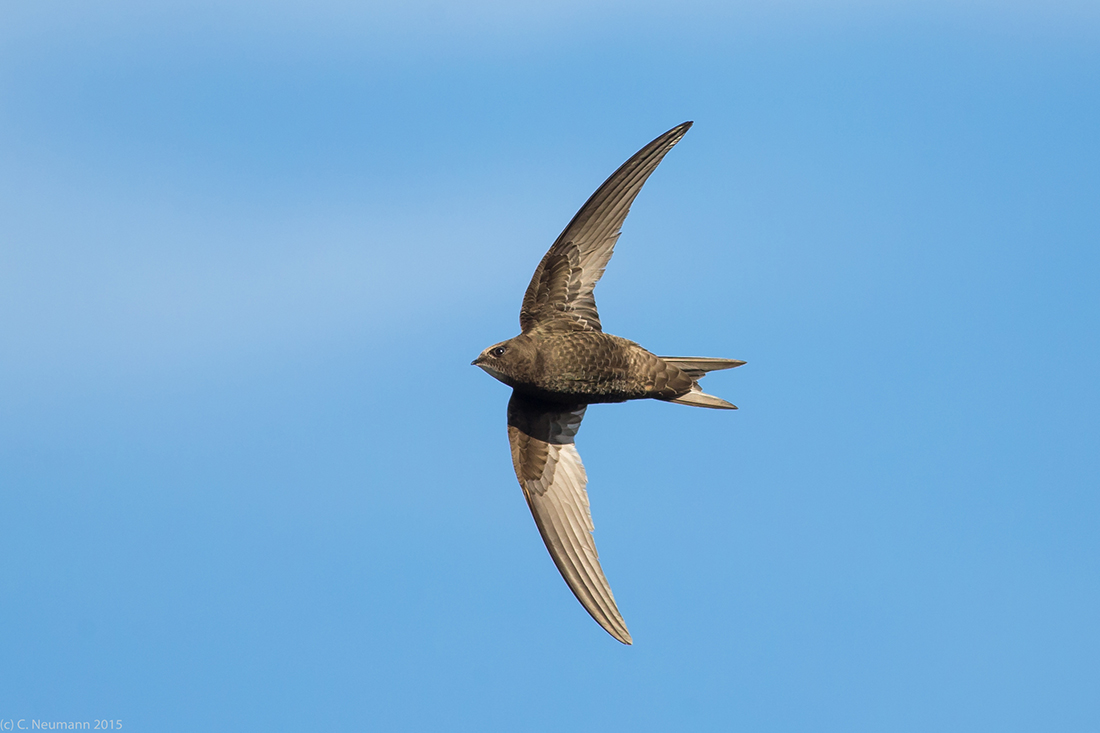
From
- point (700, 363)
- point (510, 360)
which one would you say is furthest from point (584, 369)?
point (700, 363)

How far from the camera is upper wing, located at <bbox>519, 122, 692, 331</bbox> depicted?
10.1 meters

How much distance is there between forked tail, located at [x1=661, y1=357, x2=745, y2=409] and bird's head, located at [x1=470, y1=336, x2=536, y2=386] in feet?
4.89

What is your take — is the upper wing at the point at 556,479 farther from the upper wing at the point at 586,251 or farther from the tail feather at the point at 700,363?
the tail feather at the point at 700,363

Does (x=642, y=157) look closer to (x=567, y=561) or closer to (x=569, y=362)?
(x=569, y=362)

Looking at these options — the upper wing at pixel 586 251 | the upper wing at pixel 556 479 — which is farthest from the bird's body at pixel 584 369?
the upper wing at pixel 556 479

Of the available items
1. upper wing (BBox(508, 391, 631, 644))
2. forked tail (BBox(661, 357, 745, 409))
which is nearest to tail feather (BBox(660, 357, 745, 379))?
forked tail (BBox(661, 357, 745, 409))

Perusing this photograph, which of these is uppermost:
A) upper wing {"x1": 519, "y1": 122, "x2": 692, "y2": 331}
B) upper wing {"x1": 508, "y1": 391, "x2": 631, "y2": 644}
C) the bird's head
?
upper wing {"x1": 519, "y1": 122, "x2": 692, "y2": 331}

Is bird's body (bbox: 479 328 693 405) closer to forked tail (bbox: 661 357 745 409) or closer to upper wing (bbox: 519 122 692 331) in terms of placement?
forked tail (bbox: 661 357 745 409)

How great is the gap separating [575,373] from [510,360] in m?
0.69

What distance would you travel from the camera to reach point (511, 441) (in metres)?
10.6

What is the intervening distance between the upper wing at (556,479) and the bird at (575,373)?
11 mm

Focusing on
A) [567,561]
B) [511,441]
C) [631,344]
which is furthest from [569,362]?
[567,561]

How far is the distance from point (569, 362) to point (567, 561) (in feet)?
7.19

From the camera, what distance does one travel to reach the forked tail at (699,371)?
993 centimetres
